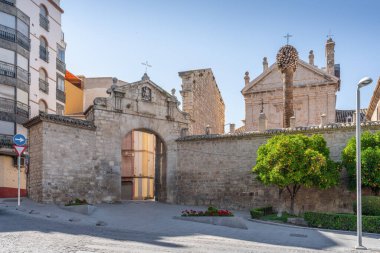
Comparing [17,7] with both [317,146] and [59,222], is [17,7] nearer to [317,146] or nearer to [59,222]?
[59,222]

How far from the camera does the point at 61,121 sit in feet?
77.9

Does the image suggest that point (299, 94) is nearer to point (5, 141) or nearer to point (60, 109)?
point (60, 109)

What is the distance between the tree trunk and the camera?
29.2 metres

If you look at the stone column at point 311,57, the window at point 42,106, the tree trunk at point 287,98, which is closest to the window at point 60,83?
the window at point 42,106

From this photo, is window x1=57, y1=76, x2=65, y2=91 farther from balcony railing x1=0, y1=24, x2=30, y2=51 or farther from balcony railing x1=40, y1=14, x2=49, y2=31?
balcony railing x1=0, y1=24, x2=30, y2=51

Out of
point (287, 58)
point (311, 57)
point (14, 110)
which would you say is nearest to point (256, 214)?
point (287, 58)

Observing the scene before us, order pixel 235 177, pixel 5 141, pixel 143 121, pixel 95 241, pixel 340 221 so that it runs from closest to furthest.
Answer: pixel 95 241 < pixel 340 221 < pixel 235 177 < pixel 143 121 < pixel 5 141

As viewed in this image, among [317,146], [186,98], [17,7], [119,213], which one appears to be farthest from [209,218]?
[17,7]

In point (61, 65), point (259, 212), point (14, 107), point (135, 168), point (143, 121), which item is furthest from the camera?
point (135, 168)

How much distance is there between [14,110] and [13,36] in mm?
5649

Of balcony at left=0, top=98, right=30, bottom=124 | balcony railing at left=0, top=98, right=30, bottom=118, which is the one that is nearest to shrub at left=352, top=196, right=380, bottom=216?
balcony at left=0, top=98, right=30, bottom=124

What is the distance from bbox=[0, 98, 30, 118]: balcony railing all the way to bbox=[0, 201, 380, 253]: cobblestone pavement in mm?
14597

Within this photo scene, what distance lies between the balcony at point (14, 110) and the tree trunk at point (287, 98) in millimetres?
19545

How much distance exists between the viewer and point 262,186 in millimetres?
25969
